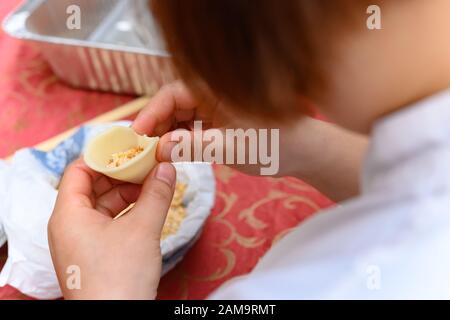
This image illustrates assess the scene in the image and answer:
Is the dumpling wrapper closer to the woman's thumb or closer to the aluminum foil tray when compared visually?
the woman's thumb

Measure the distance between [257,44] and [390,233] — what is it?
18cm

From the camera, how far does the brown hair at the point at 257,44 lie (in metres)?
0.35

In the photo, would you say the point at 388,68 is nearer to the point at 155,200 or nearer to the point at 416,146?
the point at 416,146

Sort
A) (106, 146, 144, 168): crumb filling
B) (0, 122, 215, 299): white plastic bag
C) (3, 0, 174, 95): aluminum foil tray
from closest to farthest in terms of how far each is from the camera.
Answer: (106, 146, 144, 168): crumb filling, (0, 122, 215, 299): white plastic bag, (3, 0, 174, 95): aluminum foil tray

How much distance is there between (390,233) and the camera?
40 centimetres

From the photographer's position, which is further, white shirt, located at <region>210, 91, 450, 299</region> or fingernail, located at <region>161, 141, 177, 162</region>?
fingernail, located at <region>161, 141, 177, 162</region>

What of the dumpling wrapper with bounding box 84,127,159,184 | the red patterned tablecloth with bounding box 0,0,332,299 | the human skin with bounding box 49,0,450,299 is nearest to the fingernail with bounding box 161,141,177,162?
the dumpling wrapper with bounding box 84,127,159,184

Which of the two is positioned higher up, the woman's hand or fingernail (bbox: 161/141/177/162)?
fingernail (bbox: 161/141/177/162)

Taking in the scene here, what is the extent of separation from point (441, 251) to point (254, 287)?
15 centimetres

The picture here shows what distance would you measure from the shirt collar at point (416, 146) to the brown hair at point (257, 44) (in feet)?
0.21

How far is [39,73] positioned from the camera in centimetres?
118

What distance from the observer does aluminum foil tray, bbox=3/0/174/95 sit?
103 centimetres

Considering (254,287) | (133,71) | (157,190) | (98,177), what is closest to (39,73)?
(133,71)
